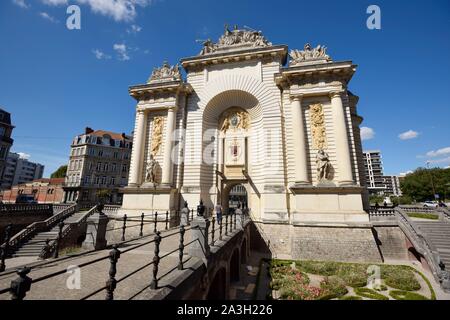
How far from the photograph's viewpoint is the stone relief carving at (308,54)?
57.6 ft

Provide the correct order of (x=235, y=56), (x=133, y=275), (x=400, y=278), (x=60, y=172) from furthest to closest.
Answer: (x=60, y=172), (x=235, y=56), (x=400, y=278), (x=133, y=275)

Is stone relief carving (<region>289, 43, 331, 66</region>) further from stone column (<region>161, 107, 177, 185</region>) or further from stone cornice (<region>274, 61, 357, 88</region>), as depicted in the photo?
stone column (<region>161, 107, 177, 185</region>)

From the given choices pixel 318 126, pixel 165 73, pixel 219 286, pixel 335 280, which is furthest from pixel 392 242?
pixel 165 73

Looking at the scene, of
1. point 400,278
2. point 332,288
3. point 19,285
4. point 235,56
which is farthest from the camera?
point 235,56

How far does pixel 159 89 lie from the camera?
1994 cm

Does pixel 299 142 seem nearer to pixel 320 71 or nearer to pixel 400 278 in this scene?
pixel 320 71

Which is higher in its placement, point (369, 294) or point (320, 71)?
point (320, 71)

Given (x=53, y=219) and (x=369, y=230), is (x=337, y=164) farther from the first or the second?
(x=53, y=219)

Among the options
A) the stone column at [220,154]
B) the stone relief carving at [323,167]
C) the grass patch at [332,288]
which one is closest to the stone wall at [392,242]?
the stone relief carving at [323,167]

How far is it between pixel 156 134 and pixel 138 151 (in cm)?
220

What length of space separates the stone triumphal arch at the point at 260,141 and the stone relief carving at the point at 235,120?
0.32 ft

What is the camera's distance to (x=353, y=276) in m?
10.7
